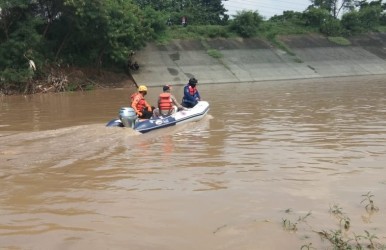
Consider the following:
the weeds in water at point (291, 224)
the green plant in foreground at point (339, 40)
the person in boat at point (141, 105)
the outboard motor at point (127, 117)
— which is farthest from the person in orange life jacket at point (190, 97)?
the green plant in foreground at point (339, 40)

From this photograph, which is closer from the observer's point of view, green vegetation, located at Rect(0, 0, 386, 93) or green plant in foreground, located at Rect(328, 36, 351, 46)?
green vegetation, located at Rect(0, 0, 386, 93)

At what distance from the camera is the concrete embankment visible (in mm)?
28433

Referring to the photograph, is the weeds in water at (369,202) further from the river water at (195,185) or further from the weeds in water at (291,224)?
the weeds in water at (291,224)

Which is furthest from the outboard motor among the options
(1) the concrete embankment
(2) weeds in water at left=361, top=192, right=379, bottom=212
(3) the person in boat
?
(1) the concrete embankment

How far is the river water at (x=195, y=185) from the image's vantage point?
178 inches

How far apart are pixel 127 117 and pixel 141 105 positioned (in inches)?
56.2

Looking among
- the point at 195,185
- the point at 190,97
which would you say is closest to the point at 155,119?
the point at 190,97

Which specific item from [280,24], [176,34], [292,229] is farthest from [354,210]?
[280,24]

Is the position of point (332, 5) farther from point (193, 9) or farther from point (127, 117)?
point (127, 117)

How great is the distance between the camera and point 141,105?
11.6 meters

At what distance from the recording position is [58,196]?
5.78 metres

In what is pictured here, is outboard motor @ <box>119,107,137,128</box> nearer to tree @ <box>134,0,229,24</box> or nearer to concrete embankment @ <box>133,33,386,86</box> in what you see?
concrete embankment @ <box>133,33,386,86</box>

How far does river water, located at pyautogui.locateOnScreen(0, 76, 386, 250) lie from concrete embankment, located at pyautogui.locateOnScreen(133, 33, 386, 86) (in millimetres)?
16592

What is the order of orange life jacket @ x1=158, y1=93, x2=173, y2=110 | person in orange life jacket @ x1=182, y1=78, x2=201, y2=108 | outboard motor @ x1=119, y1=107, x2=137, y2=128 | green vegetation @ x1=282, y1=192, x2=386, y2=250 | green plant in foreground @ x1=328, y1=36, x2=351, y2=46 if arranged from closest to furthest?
green vegetation @ x1=282, y1=192, x2=386, y2=250 → outboard motor @ x1=119, y1=107, x2=137, y2=128 → orange life jacket @ x1=158, y1=93, x2=173, y2=110 → person in orange life jacket @ x1=182, y1=78, x2=201, y2=108 → green plant in foreground @ x1=328, y1=36, x2=351, y2=46
